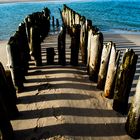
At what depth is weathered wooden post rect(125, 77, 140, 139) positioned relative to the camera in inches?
202

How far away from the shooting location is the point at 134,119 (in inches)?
207

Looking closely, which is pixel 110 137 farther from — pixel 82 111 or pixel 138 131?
pixel 82 111

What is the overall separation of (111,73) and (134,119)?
1613 millimetres

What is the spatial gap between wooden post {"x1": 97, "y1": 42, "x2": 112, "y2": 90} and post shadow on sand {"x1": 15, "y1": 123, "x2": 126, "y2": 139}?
1.78m

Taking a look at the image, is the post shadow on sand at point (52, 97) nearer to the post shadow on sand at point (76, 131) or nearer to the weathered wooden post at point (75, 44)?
the post shadow on sand at point (76, 131)

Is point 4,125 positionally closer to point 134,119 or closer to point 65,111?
point 65,111

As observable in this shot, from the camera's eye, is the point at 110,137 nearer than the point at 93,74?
Yes

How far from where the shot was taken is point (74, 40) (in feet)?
29.7

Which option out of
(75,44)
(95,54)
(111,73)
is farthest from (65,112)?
(75,44)

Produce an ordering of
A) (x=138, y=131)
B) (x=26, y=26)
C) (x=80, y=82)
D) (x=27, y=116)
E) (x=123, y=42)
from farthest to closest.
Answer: (x=123, y=42) → (x=26, y=26) → (x=80, y=82) → (x=27, y=116) → (x=138, y=131)

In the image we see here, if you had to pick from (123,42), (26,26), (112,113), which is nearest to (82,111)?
(112,113)

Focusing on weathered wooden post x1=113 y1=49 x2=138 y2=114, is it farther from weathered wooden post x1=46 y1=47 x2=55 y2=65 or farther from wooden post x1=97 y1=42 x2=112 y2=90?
weathered wooden post x1=46 y1=47 x2=55 y2=65

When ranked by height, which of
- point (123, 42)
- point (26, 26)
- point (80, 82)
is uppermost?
point (26, 26)

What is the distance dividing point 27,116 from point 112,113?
6.09ft
